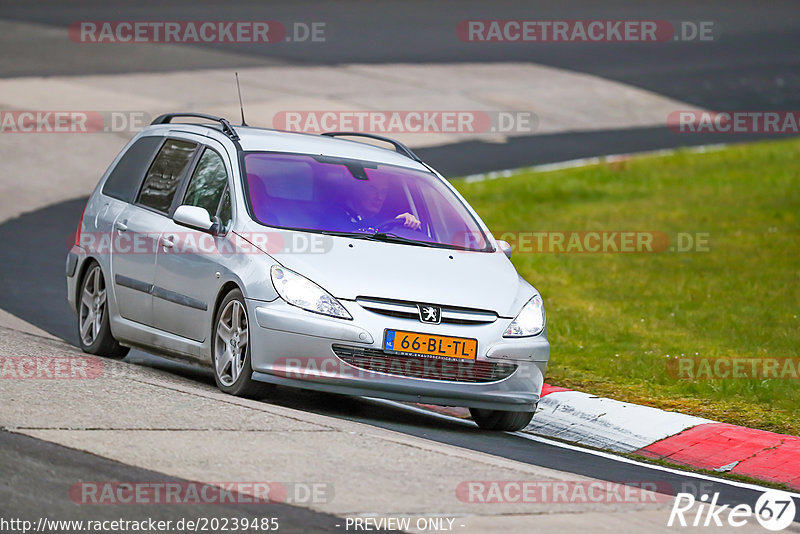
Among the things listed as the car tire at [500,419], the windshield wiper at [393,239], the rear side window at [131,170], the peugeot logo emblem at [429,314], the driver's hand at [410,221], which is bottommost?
the car tire at [500,419]

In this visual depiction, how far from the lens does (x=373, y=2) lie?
41.5m

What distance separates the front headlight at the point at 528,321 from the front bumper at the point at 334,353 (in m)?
0.18

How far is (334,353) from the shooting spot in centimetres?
861

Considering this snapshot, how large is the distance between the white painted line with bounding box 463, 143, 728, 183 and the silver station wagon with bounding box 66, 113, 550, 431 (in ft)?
37.9

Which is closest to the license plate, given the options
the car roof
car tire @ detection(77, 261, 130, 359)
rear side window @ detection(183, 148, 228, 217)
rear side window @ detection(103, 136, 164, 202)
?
rear side window @ detection(183, 148, 228, 217)

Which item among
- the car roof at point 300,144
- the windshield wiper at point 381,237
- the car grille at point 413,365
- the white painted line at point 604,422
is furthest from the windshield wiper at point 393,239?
the white painted line at point 604,422

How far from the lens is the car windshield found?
9.45 m

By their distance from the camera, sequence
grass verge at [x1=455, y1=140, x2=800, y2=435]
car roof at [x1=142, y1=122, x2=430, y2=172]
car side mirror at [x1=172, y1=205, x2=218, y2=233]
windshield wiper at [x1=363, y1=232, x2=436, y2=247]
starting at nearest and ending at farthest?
car side mirror at [x1=172, y1=205, x2=218, y2=233] < windshield wiper at [x1=363, y1=232, x2=436, y2=247] < car roof at [x1=142, y1=122, x2=430, y2=172] < grass verge at [x1=455, y1=140, x2=800, y2=435]

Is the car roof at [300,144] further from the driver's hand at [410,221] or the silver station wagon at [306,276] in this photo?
the driver's hand at [410,221]

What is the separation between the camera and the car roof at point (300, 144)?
32.8 ft

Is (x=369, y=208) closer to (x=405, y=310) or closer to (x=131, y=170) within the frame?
(x=405, y=310)

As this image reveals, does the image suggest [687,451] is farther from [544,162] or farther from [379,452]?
[544,162]

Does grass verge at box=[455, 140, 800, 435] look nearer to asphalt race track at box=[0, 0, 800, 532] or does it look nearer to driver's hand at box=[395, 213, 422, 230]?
asphalt race track at box=[0, 0, 800, 532]

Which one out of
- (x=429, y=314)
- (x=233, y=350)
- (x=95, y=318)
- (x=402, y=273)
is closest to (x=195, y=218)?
(x=233, y=350)
